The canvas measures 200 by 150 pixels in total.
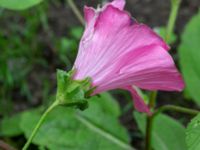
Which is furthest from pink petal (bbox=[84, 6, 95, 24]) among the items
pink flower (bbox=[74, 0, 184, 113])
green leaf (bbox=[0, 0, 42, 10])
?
green leaf (bbox=[0, 0, 42, 10])

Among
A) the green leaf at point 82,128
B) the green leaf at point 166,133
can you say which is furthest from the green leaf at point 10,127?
the green leaf at point 166,133

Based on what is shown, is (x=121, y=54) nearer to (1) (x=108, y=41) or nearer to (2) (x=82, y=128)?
(1) (x=108, y=41)

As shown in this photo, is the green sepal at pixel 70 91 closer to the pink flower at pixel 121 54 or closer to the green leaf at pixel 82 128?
the pink flower at pixel 121 54

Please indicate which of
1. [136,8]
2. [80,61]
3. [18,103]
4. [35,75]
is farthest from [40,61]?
[80,61]

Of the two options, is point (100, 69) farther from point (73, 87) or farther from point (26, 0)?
point (26, 0)

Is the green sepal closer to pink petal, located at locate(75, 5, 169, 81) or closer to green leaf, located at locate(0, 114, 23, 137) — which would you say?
pink petal, located at locate(75, 5, 169, 81)
